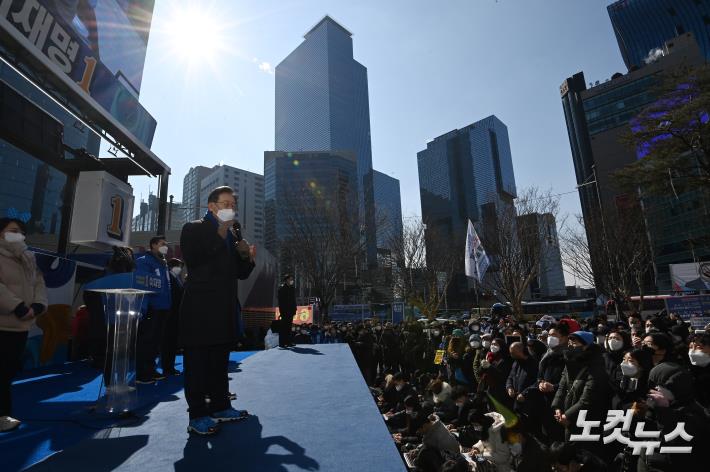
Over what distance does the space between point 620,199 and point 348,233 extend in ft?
63.6

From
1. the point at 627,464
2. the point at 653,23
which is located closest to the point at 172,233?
the point at 627,464

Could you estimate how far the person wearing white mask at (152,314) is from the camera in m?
4.34

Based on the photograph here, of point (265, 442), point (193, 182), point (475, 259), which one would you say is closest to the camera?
point (265, 442)

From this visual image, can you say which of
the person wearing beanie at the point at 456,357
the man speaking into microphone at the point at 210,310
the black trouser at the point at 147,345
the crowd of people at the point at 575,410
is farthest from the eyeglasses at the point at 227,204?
the person wearing beanie at the point at 456,357

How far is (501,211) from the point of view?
20703 millimetres

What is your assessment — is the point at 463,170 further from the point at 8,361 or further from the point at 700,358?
the point at 8,361

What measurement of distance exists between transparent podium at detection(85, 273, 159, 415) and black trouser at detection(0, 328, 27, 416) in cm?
58

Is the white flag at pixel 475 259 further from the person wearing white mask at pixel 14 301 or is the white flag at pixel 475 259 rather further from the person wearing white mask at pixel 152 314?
the person wearing white mask at pixel 14 301

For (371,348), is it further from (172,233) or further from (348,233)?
(172,233)

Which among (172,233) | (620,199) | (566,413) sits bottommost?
(566,413)

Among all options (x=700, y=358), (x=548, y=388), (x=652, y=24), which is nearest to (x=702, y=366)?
(x=700, y=358)

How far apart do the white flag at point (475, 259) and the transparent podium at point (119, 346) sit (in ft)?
42.4

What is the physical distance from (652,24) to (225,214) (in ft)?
347

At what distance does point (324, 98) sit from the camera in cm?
12694
